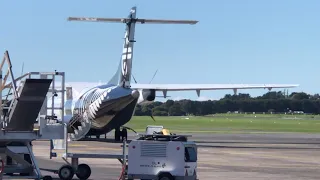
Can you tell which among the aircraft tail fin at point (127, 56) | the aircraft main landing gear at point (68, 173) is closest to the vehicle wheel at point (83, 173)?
the aircraft main landing gear at point (68, 173)

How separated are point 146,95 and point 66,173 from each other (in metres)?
33.4

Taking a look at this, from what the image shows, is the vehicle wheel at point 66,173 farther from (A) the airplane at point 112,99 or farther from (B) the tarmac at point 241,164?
(A) the airplane at point 112,99

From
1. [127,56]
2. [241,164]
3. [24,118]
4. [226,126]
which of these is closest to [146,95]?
[127,56]

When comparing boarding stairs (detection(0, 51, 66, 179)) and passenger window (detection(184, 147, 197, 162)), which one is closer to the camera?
boarding stairs (detection(0, 51, 66, 179))

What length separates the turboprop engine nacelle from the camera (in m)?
59.9

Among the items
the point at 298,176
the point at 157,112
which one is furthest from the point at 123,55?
the point at 157,112

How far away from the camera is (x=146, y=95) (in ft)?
197

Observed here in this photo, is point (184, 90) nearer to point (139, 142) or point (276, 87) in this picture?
point (276, 87)

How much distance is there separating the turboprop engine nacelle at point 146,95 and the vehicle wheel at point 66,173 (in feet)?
108

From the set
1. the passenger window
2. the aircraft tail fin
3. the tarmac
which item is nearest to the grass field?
the aircraft tail fin

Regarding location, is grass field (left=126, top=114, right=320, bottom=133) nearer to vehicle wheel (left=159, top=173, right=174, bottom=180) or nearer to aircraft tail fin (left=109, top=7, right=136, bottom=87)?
aircraft tail fin (left=109, top=7, right=136, bottom=87)

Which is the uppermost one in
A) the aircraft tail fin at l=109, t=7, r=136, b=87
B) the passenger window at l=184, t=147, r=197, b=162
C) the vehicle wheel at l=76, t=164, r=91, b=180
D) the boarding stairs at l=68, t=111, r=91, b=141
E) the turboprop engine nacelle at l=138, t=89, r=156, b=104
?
the aircraft tail fin at l=109, t=7, r=136, b=87

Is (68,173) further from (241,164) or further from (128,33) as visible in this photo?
(128,33)

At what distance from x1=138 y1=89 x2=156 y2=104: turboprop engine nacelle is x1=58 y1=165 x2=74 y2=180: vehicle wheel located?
1294 inches
